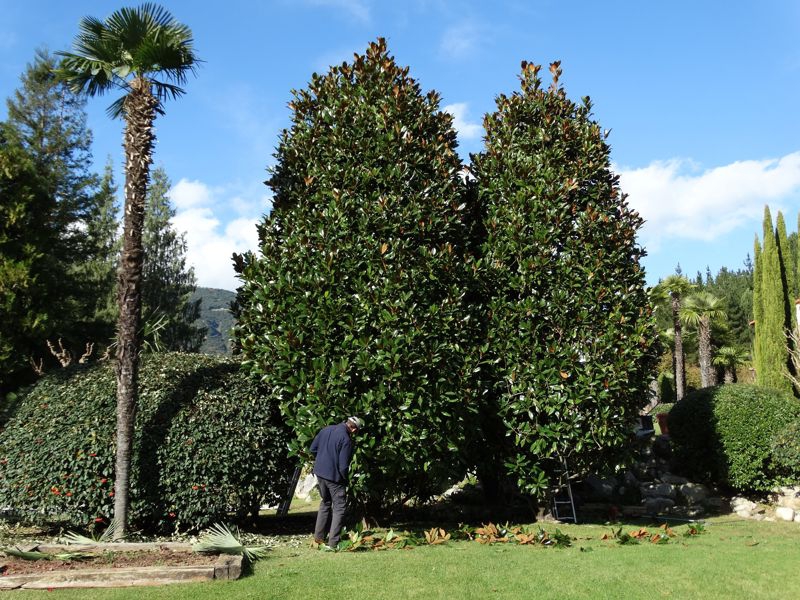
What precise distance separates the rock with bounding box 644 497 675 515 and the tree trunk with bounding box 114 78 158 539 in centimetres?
988

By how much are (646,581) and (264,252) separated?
21.8ft

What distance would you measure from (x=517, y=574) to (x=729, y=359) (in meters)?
42.7

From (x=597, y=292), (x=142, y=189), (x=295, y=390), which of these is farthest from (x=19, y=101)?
(x=597, y=292)

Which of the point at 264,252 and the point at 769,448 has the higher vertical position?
the point at 264,252

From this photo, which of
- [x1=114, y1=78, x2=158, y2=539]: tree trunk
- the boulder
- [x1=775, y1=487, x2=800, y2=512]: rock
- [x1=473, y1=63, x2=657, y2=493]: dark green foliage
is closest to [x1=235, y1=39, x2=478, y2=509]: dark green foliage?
[x1=473, y1=63, x2=657, y2=493]: dark green foliage

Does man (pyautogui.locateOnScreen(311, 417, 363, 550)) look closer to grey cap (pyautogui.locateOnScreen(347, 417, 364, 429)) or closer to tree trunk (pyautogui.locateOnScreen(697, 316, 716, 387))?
grey cap (pyautogui.locateOnScreen(347, 417, 364, 429))

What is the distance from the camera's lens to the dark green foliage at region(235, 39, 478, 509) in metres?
8.55

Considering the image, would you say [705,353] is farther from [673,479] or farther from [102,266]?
[102,266]

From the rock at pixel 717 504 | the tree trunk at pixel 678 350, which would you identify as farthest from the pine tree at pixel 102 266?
the tree trunk at pixel 678 350

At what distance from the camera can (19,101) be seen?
28094mm

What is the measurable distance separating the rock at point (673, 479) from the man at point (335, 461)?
30.4 ft

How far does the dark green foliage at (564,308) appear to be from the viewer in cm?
956

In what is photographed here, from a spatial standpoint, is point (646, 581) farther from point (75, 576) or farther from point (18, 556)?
point (18, 556)

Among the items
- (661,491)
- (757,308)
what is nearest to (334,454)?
(661,491)
